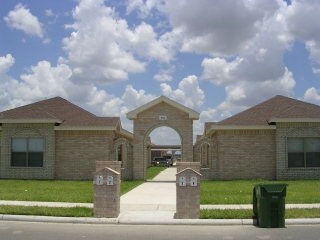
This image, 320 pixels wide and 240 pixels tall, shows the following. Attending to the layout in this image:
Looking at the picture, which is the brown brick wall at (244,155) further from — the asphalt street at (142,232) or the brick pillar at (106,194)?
the asphalt street at (142,232)

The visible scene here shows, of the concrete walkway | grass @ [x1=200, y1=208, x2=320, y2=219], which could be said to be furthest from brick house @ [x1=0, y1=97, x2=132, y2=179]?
grass @ [x1=200, y1=208, x2=320, y2=219]

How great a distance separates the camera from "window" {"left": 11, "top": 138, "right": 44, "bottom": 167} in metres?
30.7

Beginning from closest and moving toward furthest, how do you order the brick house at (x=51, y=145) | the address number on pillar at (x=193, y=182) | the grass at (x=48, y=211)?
the address number on pillar at (x=193, y=182)
the grass at (x=48, y=211)
the brick house at (x=51, y=145)

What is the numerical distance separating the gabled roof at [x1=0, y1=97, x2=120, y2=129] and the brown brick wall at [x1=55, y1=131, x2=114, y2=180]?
20.7 inches

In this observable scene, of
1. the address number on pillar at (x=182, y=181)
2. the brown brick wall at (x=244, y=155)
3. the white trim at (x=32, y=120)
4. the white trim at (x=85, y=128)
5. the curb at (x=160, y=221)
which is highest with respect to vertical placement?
the white trim at (x=32, y=120)

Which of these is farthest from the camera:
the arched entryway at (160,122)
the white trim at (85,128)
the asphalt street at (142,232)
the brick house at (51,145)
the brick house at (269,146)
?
the arched entryway at (160,122)

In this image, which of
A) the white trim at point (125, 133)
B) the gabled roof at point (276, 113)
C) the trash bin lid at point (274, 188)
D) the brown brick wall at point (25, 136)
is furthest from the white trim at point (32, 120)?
the trash bin lid at point (274, 188)

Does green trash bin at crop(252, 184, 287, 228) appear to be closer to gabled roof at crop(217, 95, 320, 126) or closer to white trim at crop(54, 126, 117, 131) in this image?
gabled roof at crop(217, 95, 320, 126)

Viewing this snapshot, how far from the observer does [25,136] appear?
30.6 meters

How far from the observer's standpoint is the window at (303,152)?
29.8 m

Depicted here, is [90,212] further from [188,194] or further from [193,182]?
[193,182]

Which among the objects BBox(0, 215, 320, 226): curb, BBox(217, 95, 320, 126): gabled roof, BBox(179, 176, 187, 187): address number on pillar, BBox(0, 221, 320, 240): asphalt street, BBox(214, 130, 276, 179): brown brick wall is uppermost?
BBox(217, 95, 320, 126): gabled roof

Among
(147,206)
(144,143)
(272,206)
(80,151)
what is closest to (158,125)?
(144,143)

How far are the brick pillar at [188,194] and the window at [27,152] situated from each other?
18.4 m
